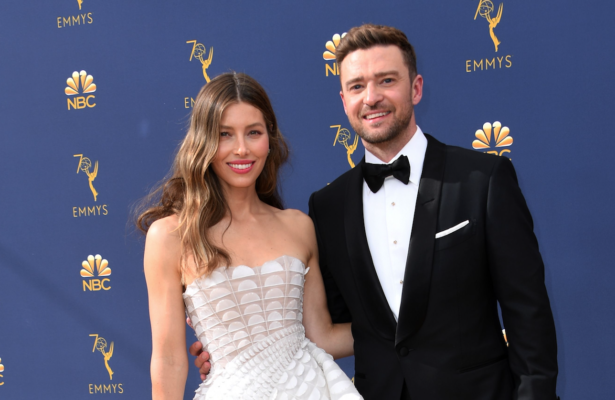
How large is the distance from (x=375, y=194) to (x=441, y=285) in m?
0.35

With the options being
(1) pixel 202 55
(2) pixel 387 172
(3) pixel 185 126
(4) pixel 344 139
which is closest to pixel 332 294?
(2) pixel 387 172

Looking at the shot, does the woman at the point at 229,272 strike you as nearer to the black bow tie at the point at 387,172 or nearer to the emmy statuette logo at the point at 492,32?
the black bow tie at the point at 387,172

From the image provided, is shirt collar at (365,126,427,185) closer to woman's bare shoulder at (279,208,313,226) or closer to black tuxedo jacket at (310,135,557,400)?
black tuxedo jacket at (310,135,557,400)

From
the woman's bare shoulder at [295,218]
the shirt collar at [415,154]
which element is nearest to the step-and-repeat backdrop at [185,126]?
the woman's bare shoulder at [295,218]

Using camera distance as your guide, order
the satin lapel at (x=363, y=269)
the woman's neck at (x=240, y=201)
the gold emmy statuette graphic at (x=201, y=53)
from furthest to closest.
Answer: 1. the gold emmy statuette graphic at (x=201, y=53)
2. the woman's neck at (x=240, y=201)
3. the satin lapel at (x=363, y=269)

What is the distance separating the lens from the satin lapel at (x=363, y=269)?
1582mm

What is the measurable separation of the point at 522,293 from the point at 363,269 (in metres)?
0.44

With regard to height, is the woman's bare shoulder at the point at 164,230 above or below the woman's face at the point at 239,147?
below

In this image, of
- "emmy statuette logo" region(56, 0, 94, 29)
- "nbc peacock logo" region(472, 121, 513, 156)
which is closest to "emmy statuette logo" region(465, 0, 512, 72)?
"nbc peacock logo" region(472, 121, 513, 156)

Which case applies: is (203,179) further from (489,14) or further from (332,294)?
(489,14)

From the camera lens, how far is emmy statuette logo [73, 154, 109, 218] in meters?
2.98

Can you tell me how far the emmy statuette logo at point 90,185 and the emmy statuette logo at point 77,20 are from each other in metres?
0.70

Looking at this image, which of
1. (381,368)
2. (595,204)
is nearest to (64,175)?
(381,368)

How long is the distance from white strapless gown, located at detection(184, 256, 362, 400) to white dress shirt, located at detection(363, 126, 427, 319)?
0.99 ft
